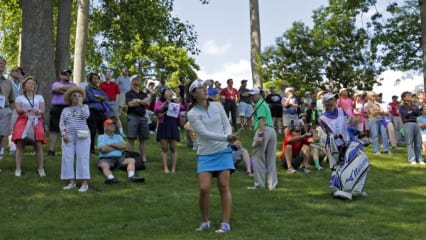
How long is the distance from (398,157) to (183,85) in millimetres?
6951

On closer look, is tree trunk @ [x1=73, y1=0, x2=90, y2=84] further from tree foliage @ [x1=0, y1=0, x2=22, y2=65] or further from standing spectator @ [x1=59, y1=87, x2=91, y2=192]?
tree foliage @ [x1=0, y1=0, x2=22, y2=65]

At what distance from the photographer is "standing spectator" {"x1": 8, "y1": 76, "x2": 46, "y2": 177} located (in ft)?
32.4

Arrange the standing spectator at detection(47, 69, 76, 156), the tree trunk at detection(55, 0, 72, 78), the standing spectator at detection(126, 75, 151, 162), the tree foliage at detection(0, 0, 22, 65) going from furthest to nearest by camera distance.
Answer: the tree foliage at detection(0, 0, 22, 65)
the tree trunk at detection(55, 0, 72, 78)
the standing spectator at detection(126, 75, 151, 162)
the standing spectator at detection(47, 69, 76, 156)

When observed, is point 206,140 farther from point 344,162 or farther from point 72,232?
point 344,162

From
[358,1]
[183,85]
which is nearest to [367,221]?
[183,85]

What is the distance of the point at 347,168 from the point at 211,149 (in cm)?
341

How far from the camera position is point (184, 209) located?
8.24 meters

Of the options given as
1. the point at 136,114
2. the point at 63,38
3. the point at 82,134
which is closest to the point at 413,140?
the point at 136,114

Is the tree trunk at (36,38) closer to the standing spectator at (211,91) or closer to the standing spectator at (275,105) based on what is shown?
the standing spectator at (211,91)

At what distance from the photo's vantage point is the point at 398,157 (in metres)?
15.0

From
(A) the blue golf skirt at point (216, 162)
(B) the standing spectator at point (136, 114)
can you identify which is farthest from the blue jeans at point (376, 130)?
(A) the blue golf skirt at point (216, 162)

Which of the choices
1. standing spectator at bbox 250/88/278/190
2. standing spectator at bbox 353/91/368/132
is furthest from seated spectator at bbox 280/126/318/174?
standing spectator at bbox 353/91/368/132

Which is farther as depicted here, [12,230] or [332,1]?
[332,1]

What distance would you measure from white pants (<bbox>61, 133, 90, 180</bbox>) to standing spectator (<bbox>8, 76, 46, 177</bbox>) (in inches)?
34.8
